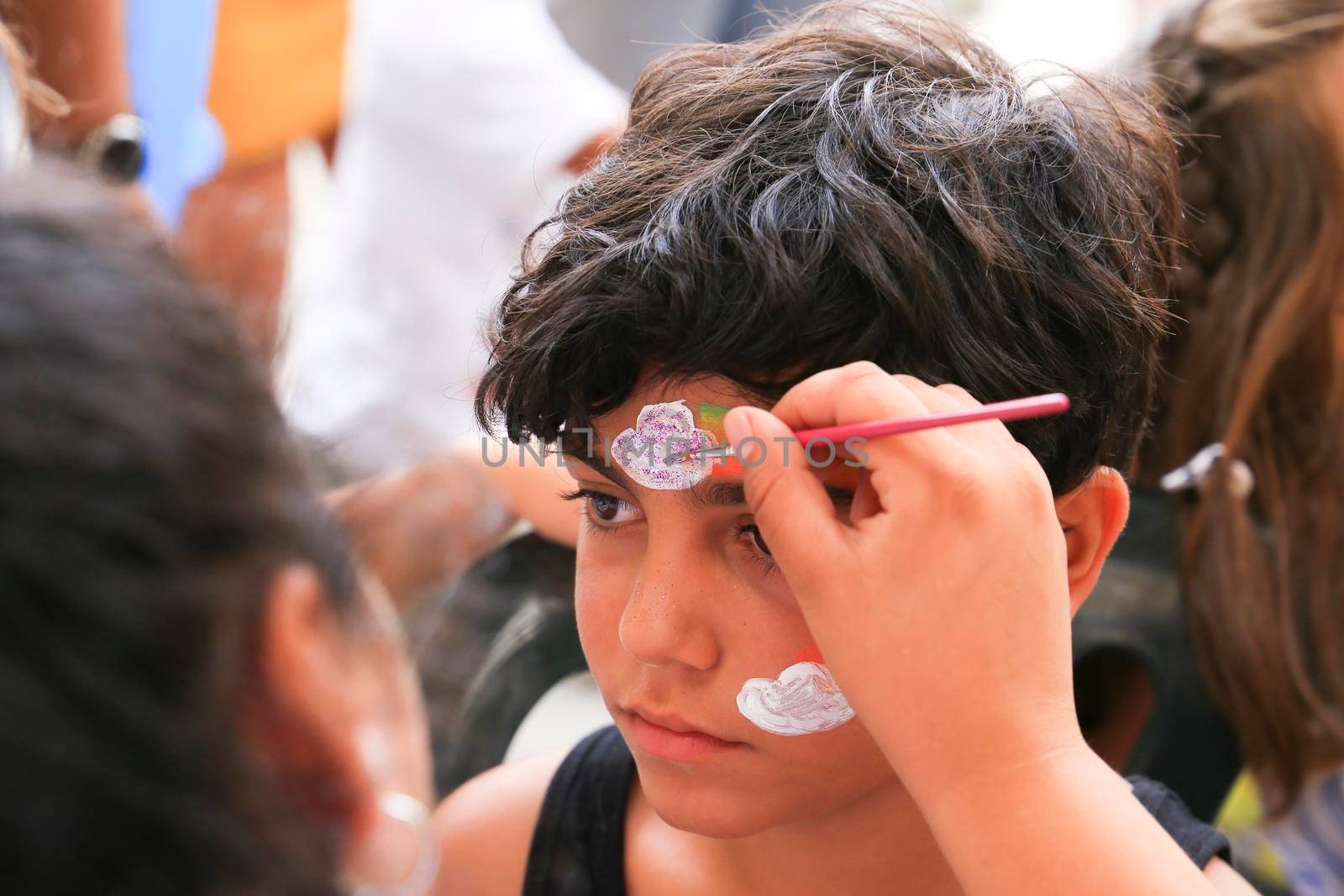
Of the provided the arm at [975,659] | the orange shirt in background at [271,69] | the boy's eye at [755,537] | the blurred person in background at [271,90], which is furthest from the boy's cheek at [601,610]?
the orange shirt in background at [271,69]

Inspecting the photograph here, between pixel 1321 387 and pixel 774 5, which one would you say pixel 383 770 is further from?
pixel 774 5

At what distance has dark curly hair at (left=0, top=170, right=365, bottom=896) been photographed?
39cm

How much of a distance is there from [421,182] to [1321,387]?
137cm

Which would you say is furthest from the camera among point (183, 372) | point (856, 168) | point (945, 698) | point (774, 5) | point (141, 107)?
point (774, 5)

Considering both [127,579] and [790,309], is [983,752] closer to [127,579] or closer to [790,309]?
[790,309]

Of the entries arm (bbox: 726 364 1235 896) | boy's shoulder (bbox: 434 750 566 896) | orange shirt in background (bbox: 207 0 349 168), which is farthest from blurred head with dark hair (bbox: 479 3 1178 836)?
orange shirt in background (bbox: 207 0 349 168)

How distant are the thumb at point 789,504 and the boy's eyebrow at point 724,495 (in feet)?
0.24

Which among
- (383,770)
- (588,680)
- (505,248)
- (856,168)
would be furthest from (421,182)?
(383,770)

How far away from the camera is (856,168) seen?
0.75 metres

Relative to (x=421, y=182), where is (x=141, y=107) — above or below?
above

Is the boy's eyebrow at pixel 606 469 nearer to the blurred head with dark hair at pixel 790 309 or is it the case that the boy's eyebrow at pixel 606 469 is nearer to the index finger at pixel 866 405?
the blurred head with dark hair at pixel 790 309

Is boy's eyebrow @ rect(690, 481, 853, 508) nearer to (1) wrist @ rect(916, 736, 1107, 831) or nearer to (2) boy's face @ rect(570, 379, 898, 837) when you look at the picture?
→ (2) boy's face @ rect(570, 379, 898, 837)

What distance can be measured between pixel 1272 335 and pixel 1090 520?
0.65 meters

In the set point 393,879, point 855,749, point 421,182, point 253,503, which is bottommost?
point 421,182
